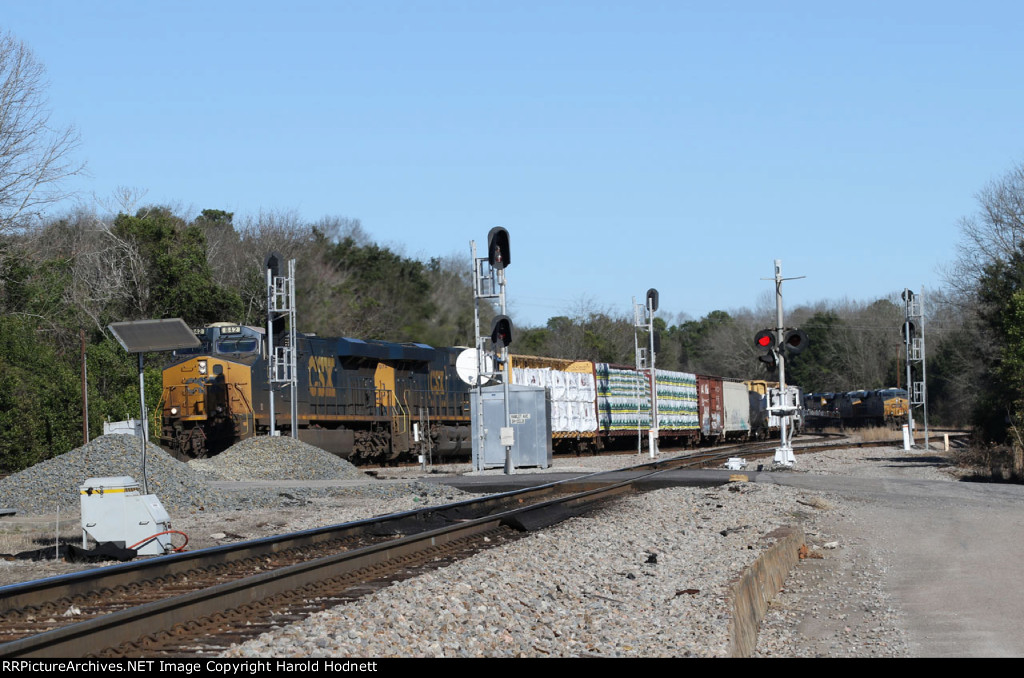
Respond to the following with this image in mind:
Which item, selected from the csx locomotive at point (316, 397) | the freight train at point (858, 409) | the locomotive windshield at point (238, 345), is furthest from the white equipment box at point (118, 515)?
the freight train at point (858, 409)

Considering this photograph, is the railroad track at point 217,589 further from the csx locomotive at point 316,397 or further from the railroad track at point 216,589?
the csx locomotive at point 316,397

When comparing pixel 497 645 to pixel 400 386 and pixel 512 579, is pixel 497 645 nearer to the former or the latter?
pixel 512 579

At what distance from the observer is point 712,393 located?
4981 centimetres

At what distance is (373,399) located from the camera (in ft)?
103

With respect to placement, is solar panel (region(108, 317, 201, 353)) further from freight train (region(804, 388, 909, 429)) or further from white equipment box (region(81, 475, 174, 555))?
freight train (region(804, 388, 909, 429))

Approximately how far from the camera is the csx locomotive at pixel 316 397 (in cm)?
2738

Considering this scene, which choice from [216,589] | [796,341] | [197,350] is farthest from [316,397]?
[216,589]

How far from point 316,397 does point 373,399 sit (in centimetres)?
268

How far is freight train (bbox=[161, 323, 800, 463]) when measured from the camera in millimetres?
27438

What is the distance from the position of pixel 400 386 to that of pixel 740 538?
70.3ft

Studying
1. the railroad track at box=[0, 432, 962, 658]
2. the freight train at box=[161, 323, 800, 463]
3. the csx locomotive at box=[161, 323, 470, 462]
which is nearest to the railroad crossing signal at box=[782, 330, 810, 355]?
the freight train at box=[161, 323, 800, 463]

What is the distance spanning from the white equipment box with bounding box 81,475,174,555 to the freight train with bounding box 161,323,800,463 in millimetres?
15767

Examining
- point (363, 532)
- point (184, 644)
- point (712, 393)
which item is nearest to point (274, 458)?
point (363, 532)

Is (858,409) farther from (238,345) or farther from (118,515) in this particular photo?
(118,515)
